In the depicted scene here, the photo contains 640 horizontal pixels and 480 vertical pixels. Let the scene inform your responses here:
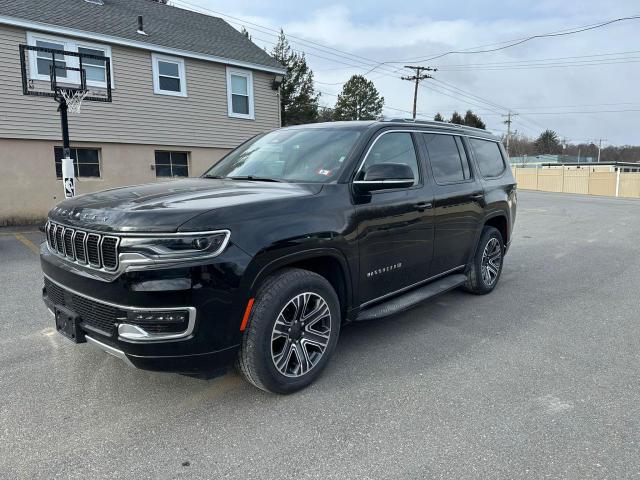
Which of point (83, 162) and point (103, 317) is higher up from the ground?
point (83, 162)

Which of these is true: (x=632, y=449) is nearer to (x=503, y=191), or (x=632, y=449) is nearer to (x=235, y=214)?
(x=235, y=214)

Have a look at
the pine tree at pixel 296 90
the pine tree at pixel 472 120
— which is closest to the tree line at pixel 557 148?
the pine tree at pixel 472 120

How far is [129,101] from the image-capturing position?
13.3 meters

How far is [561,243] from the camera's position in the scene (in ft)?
31.9

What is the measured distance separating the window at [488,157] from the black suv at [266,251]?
30.1 inches

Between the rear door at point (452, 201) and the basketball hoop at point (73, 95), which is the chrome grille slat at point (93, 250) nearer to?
the rear door at point (452, 201)

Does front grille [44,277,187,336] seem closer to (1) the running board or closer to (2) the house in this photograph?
(1) the running board

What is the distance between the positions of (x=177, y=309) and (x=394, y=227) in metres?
1.98

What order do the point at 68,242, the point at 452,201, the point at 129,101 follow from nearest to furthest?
the point at 68,242 → the point at 452,201 → the point at 129,101

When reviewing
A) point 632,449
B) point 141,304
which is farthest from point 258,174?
point 632,449

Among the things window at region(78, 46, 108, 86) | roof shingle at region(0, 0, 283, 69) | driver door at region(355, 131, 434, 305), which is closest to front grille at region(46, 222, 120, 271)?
driver door at region(355, 131, 434, 305)

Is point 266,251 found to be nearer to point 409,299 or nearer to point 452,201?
point 409,299

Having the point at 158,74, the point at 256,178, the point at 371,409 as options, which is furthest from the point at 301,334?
the point at 158,74

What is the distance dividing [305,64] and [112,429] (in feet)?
110
